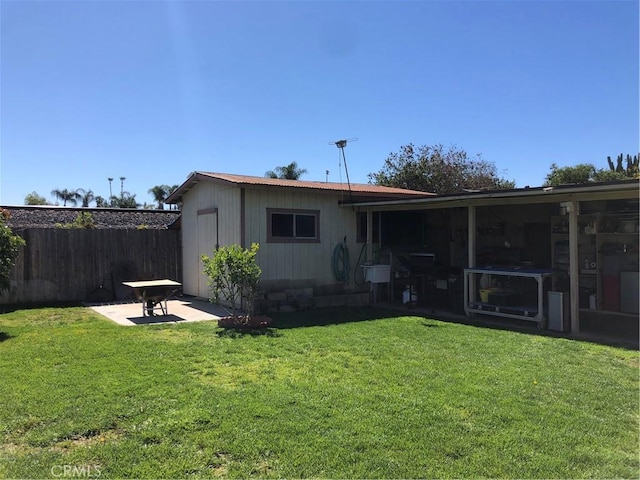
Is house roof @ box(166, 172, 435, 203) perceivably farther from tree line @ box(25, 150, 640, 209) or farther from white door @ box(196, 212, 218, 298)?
tree line @ box(25, 150, 640, 209)

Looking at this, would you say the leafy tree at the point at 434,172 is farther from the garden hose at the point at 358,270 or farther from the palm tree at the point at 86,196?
the palm tree at the point at 86,196

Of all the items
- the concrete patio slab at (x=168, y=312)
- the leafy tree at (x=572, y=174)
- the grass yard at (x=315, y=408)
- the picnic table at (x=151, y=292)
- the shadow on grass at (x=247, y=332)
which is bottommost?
the grass yard at (x=315, y=408)

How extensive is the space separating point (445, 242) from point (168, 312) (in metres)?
7.81

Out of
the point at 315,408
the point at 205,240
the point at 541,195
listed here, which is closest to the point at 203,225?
the point at 205,240

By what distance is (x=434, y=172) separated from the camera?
86.1ft

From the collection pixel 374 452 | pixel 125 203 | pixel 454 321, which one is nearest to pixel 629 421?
pixel 374 452

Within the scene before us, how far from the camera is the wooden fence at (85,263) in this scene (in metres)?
10.8

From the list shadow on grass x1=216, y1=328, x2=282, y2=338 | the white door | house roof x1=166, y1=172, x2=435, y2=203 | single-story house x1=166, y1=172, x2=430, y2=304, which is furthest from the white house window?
shadow on grass x1=216, y1=328, x2=282, y2=338

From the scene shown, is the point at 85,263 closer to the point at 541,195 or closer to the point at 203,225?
the point at 203,225

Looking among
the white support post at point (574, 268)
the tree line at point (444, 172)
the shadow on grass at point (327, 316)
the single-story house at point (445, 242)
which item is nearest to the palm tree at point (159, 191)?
the tree line at point (444, 172)

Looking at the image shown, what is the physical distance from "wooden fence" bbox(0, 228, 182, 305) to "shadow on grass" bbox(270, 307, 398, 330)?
15.8 feet

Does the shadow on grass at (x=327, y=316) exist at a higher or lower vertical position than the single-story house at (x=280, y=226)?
lower

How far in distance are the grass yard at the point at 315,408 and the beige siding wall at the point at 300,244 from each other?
3483 millimetres

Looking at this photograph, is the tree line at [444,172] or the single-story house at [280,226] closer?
the single-story house at [280,226]
